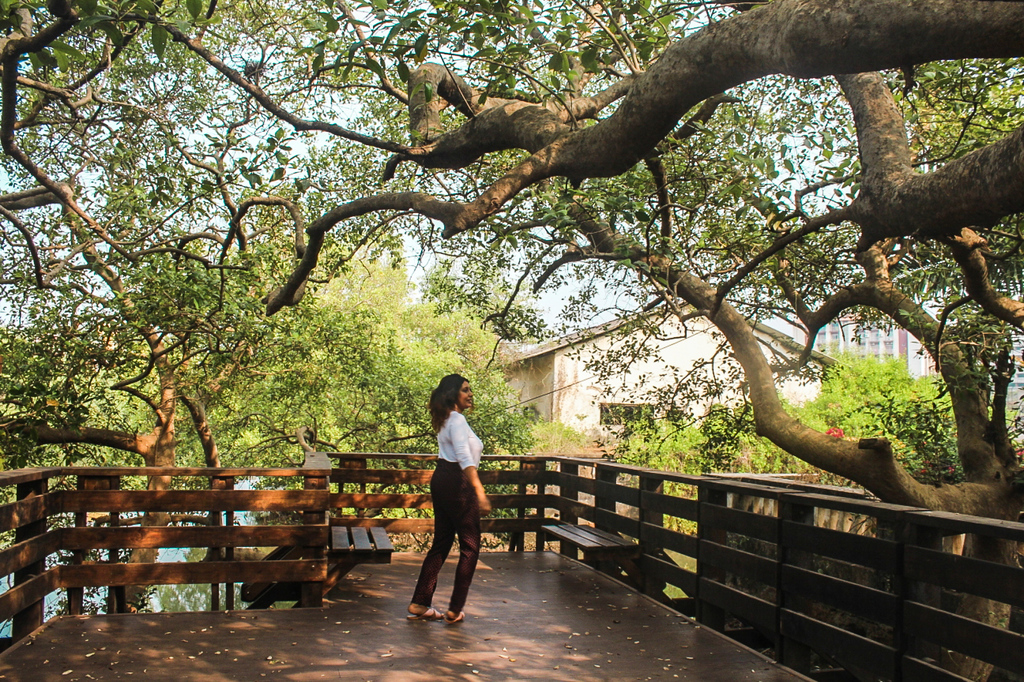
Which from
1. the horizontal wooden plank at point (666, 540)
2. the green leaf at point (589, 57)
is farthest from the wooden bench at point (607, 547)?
the green leaf at point (589, 57)

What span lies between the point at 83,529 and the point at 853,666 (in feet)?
16.0

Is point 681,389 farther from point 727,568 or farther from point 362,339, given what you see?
point 727,568

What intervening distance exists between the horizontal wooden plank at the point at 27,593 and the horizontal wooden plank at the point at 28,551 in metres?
0.11

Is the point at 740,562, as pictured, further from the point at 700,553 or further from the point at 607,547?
the point at 607,547

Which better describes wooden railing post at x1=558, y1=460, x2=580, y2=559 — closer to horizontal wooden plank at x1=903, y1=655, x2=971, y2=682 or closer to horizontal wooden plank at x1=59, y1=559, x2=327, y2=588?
horizontal wooden plank at x1=59, y1=559, x2=327, y2=588

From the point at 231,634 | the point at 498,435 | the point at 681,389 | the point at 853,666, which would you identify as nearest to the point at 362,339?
the point at 498,435

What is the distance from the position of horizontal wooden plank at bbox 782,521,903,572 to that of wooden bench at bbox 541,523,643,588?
1749 mm

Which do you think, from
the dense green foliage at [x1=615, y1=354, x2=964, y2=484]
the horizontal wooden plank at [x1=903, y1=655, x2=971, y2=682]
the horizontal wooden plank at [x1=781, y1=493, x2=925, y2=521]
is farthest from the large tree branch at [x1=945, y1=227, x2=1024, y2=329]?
the horizontal wooden plank at [x1=903, y1=655, x2=971, y2=682]

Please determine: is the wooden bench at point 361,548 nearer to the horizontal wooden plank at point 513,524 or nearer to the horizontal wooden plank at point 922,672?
the horizontal wooden plank at point 513,524

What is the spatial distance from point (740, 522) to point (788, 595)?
23.2 inches

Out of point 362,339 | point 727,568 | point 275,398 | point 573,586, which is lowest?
point 573,586

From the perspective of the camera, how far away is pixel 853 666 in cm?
415

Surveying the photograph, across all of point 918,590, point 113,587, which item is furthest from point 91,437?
point 918,590

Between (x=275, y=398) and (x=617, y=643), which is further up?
(x=275, y=398)
